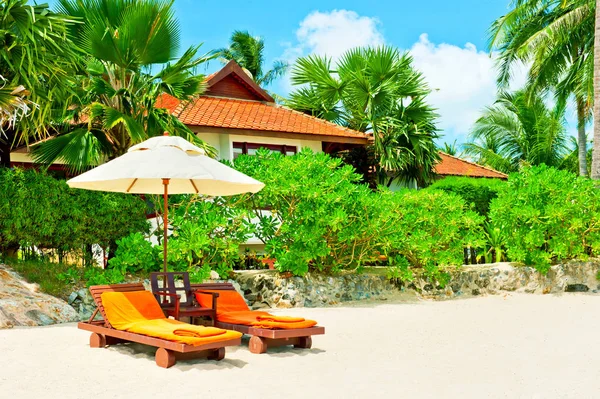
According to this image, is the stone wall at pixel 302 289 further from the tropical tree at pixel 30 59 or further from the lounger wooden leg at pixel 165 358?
the lounger wooden leg at pixel 165 358

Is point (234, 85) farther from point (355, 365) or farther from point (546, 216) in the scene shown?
point (355, 365)

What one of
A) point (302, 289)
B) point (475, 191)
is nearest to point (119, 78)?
point (302, 289)

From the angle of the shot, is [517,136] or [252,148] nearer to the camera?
[252,148]

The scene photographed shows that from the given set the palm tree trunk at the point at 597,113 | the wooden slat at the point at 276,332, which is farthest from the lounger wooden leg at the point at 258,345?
the palm tree trunk at the point at 597,113

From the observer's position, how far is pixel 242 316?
8.27 metres

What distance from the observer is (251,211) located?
13.0m

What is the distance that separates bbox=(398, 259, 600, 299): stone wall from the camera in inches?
577

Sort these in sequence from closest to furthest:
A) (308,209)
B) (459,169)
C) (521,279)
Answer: (308,209), (521,279), (459,169)

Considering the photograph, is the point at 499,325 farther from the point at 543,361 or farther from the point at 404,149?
the point at 404,149

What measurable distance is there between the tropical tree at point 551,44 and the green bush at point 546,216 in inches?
331

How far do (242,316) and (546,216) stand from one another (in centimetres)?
890

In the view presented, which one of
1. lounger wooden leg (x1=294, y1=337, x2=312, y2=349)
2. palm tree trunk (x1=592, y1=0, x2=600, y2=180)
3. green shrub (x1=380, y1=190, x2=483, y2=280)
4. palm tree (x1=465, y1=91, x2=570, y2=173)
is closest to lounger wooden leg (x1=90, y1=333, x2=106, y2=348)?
lounger wooden leg (x1=294, y1=337, x2=312, y2=349)

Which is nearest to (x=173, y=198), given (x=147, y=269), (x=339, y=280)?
(x=147, y=269)

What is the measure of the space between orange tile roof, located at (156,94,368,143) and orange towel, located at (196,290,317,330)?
32.3ft
